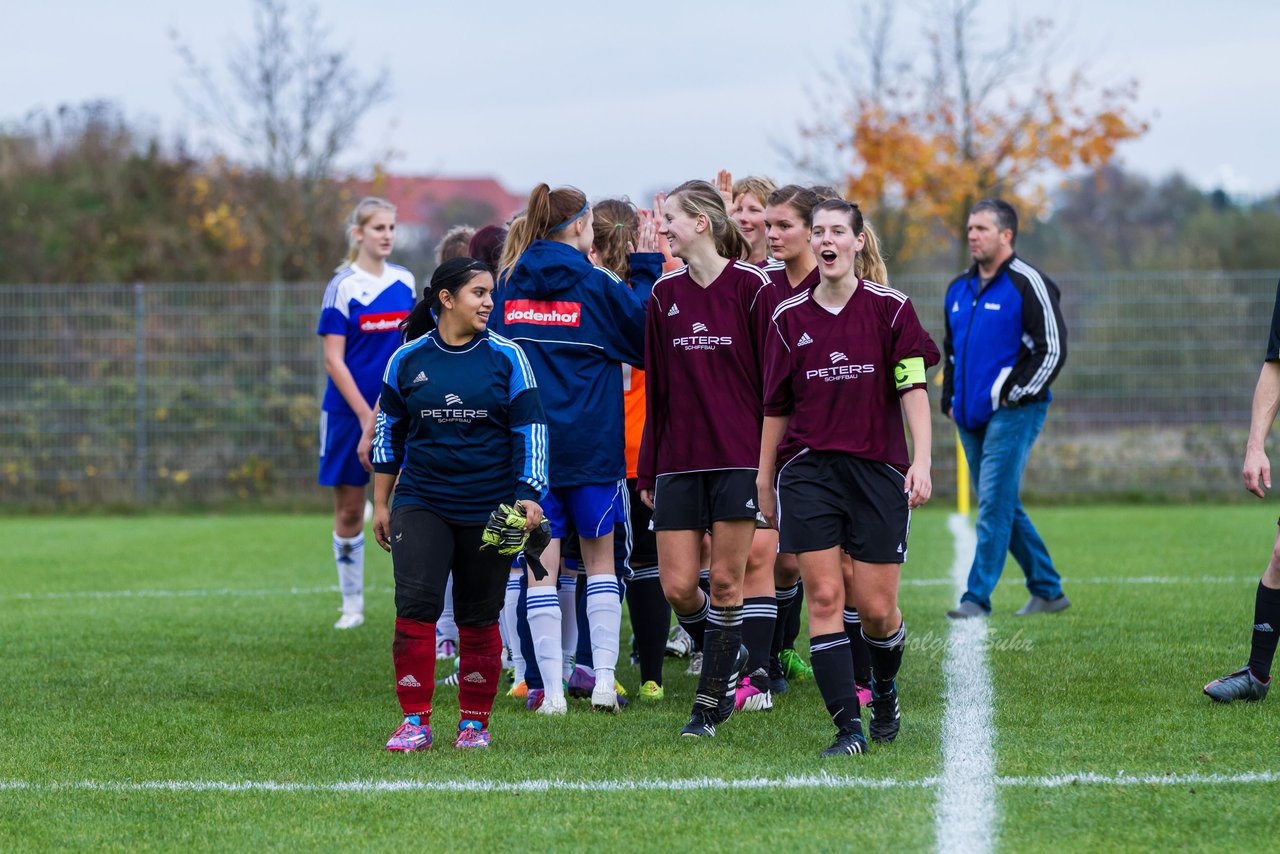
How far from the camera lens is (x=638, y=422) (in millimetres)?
6664

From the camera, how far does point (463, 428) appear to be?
5.16m

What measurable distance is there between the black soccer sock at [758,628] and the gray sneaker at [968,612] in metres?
2.75

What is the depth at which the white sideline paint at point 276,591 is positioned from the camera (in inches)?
366

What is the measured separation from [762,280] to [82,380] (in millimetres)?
13104

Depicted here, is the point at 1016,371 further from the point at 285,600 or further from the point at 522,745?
the point at 285,600

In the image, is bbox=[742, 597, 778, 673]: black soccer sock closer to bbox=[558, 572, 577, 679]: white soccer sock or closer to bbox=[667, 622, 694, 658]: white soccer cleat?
bbox=[558, 572, 577, 679]: white soccer sock

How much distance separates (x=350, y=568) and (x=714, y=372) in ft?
12.1

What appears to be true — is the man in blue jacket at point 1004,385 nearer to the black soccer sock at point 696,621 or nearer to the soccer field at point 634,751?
the soccer field at point 634,751

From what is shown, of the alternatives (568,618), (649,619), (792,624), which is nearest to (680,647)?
(792,624)

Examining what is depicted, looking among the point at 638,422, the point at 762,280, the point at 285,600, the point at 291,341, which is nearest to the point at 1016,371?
the point at 638,422

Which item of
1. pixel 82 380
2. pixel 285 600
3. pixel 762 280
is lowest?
pixel 285 600

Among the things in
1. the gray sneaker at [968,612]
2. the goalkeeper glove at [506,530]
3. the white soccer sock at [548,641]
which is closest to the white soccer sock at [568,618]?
the white soccer sock at [548,641]

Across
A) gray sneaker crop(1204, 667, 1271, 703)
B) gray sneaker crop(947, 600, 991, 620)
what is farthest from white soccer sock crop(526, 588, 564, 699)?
gray sneaker crop(947, 600, 991, 620)

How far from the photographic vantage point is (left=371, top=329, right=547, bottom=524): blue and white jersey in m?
5.13
